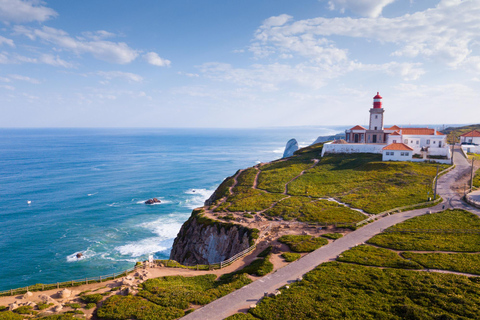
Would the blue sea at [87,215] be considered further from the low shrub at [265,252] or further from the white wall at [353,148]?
the white wall at [353,148]

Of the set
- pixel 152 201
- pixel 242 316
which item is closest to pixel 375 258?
pixel 242 316

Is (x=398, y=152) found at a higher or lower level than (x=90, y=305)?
higher

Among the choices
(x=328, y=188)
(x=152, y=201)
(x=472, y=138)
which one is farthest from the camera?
(x=472, y=138)

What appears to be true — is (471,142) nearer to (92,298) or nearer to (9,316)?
(92,298)

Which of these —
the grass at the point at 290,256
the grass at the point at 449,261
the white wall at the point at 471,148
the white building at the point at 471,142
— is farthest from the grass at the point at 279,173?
the white building at the point at 471,142

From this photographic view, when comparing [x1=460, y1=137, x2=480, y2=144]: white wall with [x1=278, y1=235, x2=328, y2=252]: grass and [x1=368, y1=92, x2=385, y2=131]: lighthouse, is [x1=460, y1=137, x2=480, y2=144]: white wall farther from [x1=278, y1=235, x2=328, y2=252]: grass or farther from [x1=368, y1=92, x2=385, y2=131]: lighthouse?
[x1=278, y1=235, x2=328, y2=252]: grass

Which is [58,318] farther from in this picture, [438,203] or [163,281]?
[438,203]

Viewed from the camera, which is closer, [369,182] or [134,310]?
[134,310]
